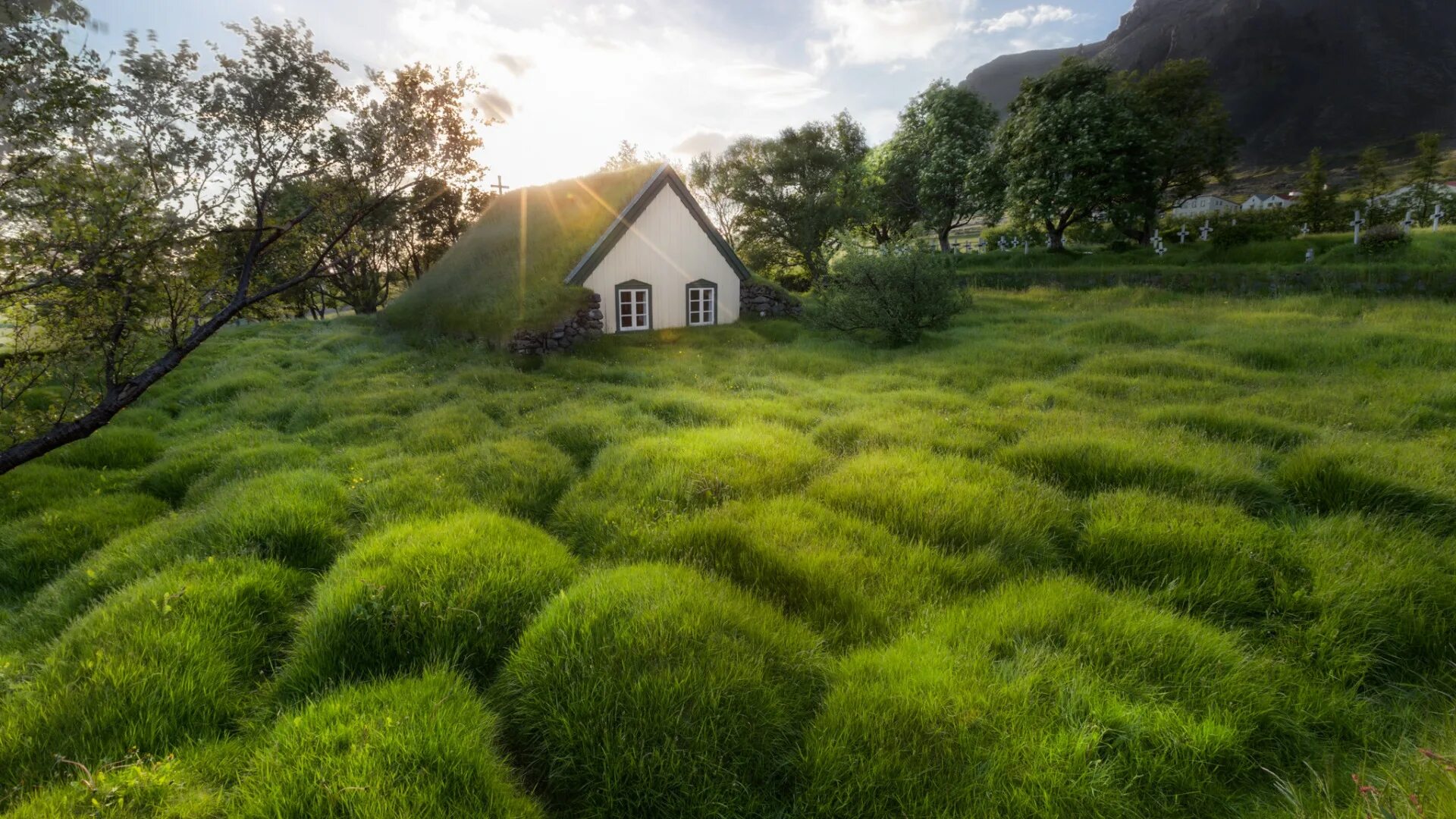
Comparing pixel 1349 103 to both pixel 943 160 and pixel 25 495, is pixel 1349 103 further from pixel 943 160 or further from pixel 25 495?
pixel 25 495

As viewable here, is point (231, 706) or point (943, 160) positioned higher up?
point (943, 160)

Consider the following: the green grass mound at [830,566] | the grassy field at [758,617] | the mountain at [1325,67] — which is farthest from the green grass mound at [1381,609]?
the mountain at [1325,67]

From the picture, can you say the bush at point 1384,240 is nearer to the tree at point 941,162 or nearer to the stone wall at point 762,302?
the tree at point 941,162

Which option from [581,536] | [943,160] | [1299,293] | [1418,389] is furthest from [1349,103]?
[581,536]

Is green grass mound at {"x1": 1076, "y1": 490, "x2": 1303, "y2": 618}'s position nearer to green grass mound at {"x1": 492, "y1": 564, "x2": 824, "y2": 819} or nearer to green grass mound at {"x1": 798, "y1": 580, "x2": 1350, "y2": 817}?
green grass mound at {"x1": 798, "y1": 580, "x2": 1350, "y2": 817}

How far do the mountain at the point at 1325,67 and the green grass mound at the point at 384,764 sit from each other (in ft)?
524

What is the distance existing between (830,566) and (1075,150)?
102ft

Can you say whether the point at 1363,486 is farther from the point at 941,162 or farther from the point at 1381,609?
the point at 941,162

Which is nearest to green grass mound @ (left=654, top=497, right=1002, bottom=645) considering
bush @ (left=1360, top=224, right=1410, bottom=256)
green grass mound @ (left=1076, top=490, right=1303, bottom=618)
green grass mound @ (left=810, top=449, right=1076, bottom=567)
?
green grass mound @ (left=810, top=449, right=1076, bottom=567)

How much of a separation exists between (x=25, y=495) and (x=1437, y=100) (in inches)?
7986

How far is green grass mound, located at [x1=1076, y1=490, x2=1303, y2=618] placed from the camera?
440 centimetres

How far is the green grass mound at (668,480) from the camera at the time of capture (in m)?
5.79

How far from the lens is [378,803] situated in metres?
2.61

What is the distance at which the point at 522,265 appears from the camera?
794 inches
